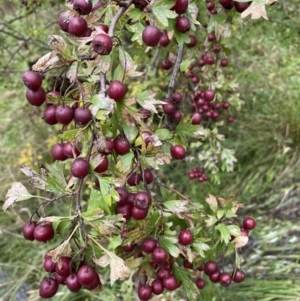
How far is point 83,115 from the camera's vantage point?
0.90m

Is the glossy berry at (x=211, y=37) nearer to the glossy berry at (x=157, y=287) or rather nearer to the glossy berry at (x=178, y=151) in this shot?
the glossy berry at (x=178, y=151)

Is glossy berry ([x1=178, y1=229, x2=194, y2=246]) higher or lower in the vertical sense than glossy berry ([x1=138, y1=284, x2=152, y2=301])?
higher

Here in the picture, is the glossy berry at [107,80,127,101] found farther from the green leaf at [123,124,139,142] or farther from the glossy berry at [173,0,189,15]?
the glossy berry at [173,0,189,15]

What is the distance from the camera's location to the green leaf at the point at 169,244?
3.82 ft

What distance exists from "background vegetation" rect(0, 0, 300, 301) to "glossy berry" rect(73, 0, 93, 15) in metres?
1.47

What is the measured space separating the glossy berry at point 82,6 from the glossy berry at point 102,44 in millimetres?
85

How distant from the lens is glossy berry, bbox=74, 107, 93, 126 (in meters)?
0.90

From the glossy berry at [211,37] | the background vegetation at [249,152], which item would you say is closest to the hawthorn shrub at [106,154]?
the glossy berry at [211,37]

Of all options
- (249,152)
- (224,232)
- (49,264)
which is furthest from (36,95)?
(249,152)

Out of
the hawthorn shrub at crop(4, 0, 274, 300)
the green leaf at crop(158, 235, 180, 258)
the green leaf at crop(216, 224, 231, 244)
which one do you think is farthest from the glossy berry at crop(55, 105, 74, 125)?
the green leaf at crop(216, 224, 231, 244)

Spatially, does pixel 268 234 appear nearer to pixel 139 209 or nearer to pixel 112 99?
pixel 139 209

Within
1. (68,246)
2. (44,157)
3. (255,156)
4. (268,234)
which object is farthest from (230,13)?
(44,157)

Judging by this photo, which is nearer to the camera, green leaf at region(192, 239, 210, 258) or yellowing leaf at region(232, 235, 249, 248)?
green leaf at region(192, 239, 210, 258)

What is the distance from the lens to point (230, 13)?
172cm
